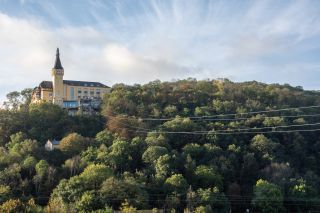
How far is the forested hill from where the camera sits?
4994 centimetres

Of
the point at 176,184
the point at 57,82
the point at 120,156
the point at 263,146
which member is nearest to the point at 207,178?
the point at 176,184

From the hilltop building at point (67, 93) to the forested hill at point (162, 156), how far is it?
139 inches

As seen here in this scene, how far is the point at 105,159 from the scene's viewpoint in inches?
2218

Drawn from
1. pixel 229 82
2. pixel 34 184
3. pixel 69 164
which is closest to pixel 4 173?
pixel 34 184

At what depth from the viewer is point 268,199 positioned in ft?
174

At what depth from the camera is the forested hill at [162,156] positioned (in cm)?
4994

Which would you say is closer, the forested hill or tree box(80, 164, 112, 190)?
tree box(80, 164, 112, 190)

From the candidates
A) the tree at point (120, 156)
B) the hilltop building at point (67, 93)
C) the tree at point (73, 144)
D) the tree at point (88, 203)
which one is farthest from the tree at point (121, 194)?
the hilltop building at point (67, 93)

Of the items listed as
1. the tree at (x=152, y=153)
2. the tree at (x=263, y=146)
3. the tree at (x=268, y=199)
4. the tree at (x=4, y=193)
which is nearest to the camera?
the tree at (x=4, y=193)

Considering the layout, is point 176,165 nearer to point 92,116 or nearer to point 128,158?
point 128,158

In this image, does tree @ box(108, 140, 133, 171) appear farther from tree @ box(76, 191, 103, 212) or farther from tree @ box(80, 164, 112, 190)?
tree @ box(76, 191, 103, 212)

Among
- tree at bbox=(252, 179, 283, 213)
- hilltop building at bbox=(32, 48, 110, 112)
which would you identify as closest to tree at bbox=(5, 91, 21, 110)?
hilltop building at bbox=(32, 48, 110, 112)

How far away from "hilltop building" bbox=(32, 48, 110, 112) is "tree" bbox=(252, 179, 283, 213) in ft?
101

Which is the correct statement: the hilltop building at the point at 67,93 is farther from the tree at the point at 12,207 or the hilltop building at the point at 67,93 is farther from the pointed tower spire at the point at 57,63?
the tree at the point at 12,207
